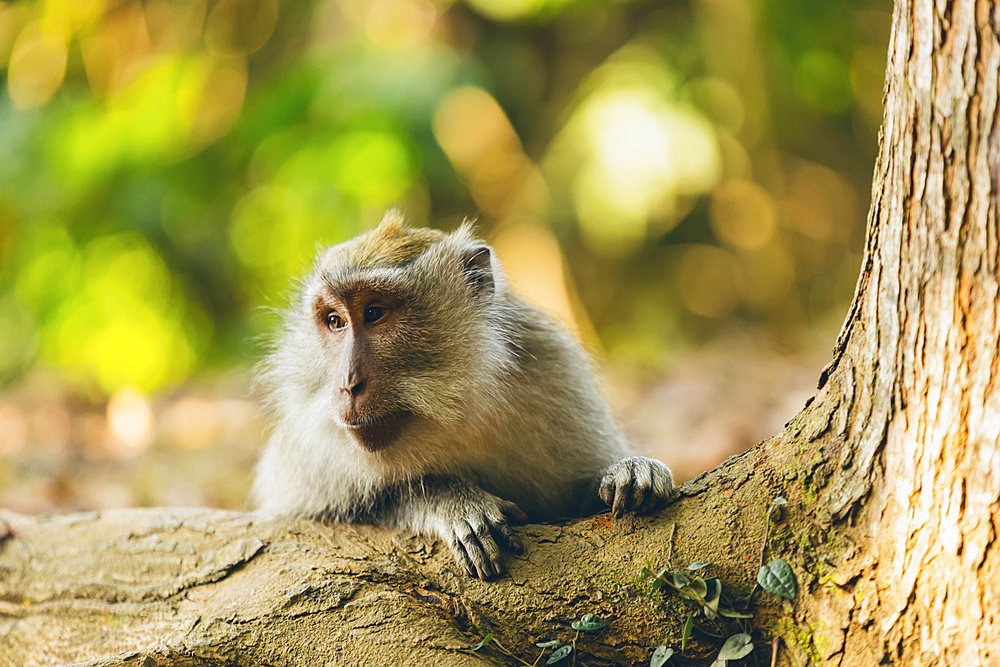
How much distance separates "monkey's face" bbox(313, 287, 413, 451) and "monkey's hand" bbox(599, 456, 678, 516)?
817 mm

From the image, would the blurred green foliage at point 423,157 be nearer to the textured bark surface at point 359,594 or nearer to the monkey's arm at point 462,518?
the monkey's arm at point 462,518

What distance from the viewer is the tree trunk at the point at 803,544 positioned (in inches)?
78.1

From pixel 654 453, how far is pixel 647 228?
4.29 metres

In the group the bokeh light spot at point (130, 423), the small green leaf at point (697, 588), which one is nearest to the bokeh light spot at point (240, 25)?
the bokeh light spot at point (130, 423)

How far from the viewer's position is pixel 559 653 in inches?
104

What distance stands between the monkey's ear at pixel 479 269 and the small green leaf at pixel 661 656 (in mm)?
1662

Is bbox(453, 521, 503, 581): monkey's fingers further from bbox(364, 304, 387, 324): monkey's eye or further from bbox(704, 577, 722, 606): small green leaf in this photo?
bbox(364, 304, 387, 324): monkey's eye

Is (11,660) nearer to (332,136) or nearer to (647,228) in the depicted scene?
(332,136)

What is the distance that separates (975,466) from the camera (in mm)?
2008

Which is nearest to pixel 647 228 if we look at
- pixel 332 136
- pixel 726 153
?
pixel 726 153

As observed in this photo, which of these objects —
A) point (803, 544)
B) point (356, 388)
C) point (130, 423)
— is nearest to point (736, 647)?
point (803, 544)

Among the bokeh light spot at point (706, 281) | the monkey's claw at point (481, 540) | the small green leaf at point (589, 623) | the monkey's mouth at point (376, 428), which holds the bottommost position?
A: the small green leaf at point (589, 623)

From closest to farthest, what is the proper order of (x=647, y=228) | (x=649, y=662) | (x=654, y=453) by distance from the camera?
(x=649, y=662), (x=654, y=453), (x=647, y=228)

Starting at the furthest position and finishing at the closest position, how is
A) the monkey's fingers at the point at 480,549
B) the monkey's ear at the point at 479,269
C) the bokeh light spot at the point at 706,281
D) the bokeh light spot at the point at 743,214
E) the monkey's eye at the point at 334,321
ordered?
1. the bokeh light spot at the point at 706,281
2. the bokeh light spot at the point at 743,214
3. the monkey's ear at the point at 479,269
4. the monkey's eye at the point at 334,321
5. the monkey's fingers at the point at 480,549
